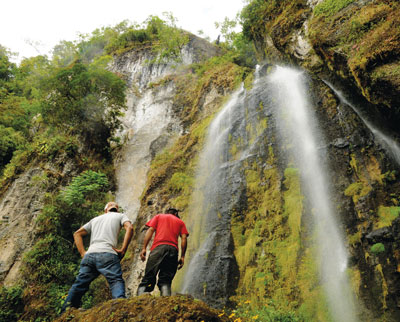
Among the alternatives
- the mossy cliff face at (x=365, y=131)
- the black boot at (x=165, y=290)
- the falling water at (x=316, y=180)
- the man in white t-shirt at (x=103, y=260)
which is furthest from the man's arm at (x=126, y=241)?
the mossy cliff face at (x=365, y=131)

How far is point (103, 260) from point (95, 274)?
9.9 inches

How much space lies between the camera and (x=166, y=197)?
379 inches

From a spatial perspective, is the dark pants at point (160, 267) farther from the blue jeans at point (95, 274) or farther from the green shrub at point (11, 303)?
the green shrub at point (11, 303)

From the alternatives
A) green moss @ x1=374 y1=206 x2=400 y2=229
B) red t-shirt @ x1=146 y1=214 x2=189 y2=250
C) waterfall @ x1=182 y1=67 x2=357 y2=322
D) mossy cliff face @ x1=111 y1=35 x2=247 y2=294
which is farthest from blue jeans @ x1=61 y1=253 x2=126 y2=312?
green moss @ x1=374 y1=206 x2=400 y2=229

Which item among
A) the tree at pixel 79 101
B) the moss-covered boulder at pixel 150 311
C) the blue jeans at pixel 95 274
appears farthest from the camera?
the tree at pixel 79 101

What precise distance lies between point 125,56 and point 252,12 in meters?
14.0

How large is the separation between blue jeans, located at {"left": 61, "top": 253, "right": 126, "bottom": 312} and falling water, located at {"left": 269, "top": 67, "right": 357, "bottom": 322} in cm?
357

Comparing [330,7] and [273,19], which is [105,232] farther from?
[273,19]

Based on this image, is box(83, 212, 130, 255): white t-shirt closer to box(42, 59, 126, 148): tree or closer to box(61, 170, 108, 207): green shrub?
box(61, 170, 108, 207): green shrub

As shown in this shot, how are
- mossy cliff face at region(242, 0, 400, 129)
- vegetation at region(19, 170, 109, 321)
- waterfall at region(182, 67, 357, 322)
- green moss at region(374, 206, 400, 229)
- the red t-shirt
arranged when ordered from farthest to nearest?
vegetation at region(19, 170, 109, 321)
mossy cliff face at region(242, 0, 400, 129)
waterfall at region(182, 67, 357, 322)
green moss at region(374, 206, 400, 229)
the red t-shirt

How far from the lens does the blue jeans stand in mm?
3623

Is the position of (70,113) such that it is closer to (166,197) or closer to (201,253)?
(166,197)

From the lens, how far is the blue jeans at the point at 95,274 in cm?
362

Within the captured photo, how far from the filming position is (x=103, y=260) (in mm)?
3768
